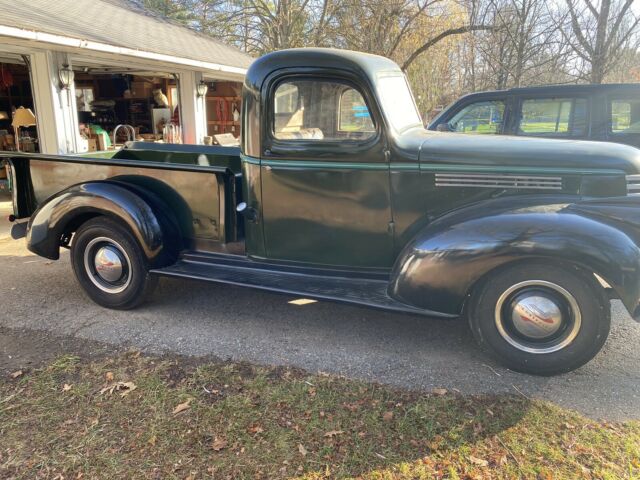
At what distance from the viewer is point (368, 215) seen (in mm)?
3715

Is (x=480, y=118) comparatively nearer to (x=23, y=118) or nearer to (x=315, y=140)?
(x=315, y=140)

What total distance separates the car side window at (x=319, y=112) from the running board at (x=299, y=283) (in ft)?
3.36

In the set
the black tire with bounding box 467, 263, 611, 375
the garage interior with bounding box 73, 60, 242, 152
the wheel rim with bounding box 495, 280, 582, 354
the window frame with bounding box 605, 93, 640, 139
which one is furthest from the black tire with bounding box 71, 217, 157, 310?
the garage interior with bounding box 73, 60, 242, 152

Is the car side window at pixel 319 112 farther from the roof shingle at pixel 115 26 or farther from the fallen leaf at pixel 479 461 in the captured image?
the roof shingle at pixel 115 26

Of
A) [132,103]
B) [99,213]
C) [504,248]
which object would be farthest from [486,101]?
[132,103]

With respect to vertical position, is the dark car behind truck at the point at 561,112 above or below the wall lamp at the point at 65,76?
below

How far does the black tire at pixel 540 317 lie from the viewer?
3.10m

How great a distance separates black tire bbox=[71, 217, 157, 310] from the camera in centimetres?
421

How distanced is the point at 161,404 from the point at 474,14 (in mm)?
16678

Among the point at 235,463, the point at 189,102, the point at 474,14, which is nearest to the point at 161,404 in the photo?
the point at 235,463

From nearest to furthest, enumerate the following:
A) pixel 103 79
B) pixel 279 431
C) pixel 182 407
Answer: pixel 279 431, pixel 182 407, pixel 103 79

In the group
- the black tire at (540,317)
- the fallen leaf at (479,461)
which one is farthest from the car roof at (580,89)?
the fallen leaf at (479,461)

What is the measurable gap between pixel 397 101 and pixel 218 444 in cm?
268

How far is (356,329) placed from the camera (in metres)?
4.00
